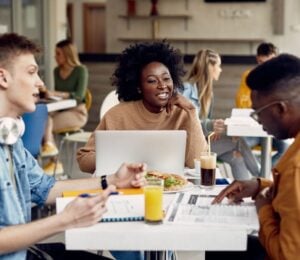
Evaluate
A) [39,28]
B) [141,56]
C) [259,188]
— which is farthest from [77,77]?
[259,188]

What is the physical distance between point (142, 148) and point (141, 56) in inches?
32.5

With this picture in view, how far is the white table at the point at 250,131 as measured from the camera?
384 centimetres

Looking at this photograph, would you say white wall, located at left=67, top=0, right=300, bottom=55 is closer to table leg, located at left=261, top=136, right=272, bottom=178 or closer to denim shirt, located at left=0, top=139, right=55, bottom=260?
table leg, located at left=261, top=136, right=272, bottom=178

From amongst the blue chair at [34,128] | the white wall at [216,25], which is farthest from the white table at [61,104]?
the white wall at [216,25]

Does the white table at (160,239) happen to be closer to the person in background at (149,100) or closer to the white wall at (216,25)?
the person in background at (149,100)

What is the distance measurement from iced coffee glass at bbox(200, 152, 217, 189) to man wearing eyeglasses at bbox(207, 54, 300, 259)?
431mm

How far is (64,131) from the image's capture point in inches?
230

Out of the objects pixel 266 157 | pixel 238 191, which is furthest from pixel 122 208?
pixel 266 157

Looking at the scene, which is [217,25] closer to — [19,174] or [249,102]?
[249,102]

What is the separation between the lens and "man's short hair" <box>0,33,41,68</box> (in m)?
1.89

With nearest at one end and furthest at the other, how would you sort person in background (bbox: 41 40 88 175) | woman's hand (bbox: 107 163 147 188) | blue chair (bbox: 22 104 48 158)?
1. woman's hand (bbox: 107 163 147 188)
2. blue chair (bbox: 22 104 48 158)
3. person in background (bbox: 41 40 88 175)

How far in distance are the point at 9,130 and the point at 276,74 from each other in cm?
75

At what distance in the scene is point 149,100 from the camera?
9.48 ft

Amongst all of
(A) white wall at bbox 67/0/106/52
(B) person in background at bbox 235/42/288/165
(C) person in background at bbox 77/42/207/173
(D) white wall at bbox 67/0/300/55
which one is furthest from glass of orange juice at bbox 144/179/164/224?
(A) white wall at bbox 67/0/106/52
